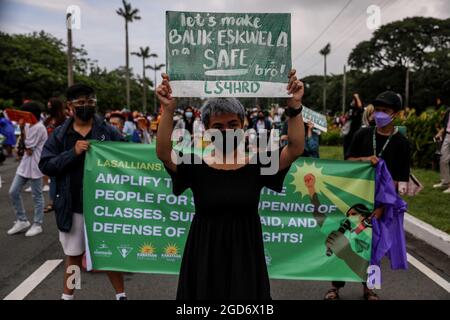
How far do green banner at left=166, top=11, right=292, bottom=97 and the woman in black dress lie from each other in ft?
0.22

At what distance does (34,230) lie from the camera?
619 centimetres

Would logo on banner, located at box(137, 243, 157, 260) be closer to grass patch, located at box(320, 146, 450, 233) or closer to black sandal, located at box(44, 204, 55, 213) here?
grass patch, located at box(320, 146, 450, 233)

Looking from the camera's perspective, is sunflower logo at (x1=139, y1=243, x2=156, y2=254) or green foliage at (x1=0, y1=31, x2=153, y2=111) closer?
sunflower logo at (x1=139, y1=243, x2=156, y2=254)

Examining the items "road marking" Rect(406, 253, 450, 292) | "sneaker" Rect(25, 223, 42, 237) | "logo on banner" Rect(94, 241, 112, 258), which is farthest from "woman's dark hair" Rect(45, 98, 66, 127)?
"road marking" Rect(406, 253, 450, 292)

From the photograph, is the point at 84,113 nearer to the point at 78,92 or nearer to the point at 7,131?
the point at 78,92

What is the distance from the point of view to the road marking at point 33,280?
4.04 meters

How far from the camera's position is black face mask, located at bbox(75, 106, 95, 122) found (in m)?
3.59

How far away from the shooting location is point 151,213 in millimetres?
3975

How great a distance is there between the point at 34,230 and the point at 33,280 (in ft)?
6.21

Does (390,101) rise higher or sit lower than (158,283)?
higher

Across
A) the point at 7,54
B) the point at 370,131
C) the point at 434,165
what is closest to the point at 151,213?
the point at 370,131

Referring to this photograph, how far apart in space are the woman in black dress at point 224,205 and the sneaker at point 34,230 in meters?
4.47

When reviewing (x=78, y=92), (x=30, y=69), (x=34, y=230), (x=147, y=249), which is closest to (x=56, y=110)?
(x=34, y=230)
